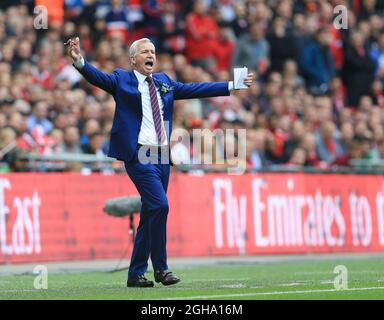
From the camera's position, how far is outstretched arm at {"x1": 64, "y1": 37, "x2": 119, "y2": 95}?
1291 centimetres

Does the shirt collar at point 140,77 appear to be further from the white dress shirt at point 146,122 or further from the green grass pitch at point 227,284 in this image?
the green grass pitch at point 227,284

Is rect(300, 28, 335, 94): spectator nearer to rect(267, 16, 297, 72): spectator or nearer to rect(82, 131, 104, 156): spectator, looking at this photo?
rect(267, 16, 297, 72): spectator

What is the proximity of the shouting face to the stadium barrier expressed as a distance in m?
6.09

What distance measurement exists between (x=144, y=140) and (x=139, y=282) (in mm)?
1518

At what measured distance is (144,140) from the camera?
13562mm

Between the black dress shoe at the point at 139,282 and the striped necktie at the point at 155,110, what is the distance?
1.49m

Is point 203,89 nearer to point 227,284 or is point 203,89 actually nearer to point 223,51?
point 227,284

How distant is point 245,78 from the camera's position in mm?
13719

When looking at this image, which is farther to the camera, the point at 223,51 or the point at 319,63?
the point at 319,63

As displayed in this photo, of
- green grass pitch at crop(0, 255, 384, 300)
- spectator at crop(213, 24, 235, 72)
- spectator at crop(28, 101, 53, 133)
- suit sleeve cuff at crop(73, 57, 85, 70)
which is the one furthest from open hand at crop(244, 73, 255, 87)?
spectator at crop(213, 24, 235, 72)

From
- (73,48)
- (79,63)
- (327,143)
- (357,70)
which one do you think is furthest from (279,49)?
(73,48)

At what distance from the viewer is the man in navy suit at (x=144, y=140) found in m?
13.4

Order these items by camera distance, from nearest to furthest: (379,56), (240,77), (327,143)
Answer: (240,77)
(327,143)
(379,56)

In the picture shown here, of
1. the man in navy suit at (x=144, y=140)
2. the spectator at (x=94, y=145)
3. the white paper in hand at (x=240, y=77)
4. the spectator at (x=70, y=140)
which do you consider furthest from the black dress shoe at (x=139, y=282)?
the spectator at (x=94, y=145)
